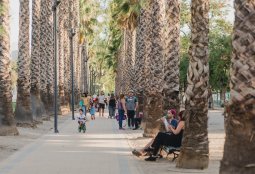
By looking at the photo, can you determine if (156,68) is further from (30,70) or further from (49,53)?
(49,53)

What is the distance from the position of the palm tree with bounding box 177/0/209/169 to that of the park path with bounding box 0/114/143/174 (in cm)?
118

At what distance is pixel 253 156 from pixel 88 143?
1281 cm

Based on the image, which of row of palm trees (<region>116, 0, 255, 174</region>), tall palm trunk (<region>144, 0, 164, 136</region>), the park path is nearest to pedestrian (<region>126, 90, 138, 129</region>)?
row of palm trees (<region>116, 0, 255, 174</region>)

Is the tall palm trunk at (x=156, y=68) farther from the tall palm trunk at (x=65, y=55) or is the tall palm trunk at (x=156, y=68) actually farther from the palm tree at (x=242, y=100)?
the tall palm trunk at (x=65, y=55)

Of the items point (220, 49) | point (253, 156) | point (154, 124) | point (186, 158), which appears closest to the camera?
point (253, 156)

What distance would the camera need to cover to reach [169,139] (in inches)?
557

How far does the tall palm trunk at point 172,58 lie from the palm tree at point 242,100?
11295 mm

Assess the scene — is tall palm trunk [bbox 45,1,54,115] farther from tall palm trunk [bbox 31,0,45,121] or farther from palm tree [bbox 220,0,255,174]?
palm tree [bbox 220,0,255,174]

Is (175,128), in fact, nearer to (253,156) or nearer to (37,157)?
(37,157)

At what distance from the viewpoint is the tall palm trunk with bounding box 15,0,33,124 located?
26578 millimetres

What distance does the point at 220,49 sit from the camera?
3819 centimetres

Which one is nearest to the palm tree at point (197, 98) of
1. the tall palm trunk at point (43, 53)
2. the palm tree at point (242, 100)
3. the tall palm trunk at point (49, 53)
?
the palm tree at point (242, 100)

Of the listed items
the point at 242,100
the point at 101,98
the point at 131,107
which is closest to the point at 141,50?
the point at 131,107

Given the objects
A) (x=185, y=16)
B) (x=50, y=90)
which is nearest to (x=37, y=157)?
(x=50, y=90)
